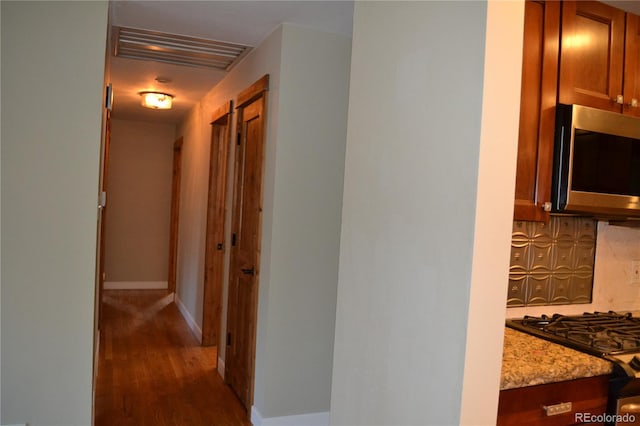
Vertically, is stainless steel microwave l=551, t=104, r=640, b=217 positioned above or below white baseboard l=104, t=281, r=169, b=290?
above

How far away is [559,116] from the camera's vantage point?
2.01 m

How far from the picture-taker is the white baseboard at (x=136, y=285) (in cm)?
721

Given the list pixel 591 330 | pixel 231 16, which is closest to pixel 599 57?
pixel 591 330

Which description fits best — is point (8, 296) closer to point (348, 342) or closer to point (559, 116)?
point (348, 342)

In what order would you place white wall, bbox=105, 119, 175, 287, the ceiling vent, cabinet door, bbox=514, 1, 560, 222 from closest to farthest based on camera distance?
cabinet door, bbox=514, 1, 560, 222, the ceiling vent, white wall, bbox=105, 119, 175, 287

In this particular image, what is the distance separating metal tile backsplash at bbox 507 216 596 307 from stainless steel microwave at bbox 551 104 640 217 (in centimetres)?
40

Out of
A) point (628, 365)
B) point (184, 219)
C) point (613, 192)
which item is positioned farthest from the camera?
point (184, 219)

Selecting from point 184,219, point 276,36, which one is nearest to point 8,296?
point 276,36

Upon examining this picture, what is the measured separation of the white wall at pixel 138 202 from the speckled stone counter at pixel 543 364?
20.7ft

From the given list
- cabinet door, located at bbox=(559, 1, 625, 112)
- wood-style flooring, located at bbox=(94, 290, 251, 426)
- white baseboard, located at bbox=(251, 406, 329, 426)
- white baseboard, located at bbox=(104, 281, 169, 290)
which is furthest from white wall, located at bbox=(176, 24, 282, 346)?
cabinet door, located at bbox=(559, 1, 625, 112)

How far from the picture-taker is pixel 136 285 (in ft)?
24.1

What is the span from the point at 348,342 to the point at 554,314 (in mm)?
1141

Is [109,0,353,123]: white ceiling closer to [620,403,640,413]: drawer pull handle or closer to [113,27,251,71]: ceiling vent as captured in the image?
[113,27,251,71]: ceiling vent

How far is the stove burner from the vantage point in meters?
1.92
